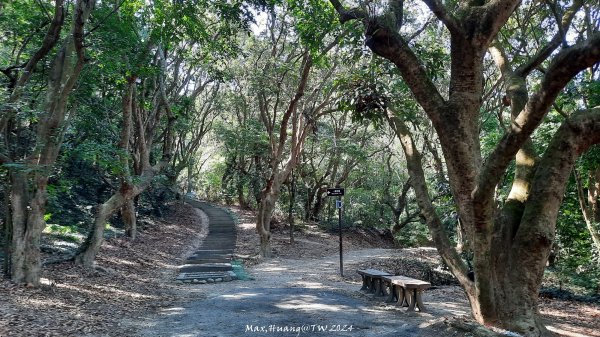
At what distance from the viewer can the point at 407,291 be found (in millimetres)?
8555

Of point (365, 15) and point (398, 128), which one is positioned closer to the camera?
point (365, 15)

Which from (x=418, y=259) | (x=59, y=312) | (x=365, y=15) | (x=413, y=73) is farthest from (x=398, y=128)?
(x=418, y=259)

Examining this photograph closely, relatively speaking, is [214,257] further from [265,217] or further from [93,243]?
[93,243]

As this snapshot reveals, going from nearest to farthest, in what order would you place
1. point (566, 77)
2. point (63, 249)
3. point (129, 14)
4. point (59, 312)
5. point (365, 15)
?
point (566, 77) → point (365, 15) → point (59, 312) → point (129, 14) → point (63, 249)

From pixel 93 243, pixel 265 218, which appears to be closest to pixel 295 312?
pixel 93 243

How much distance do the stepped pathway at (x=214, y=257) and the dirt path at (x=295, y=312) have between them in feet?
3.08

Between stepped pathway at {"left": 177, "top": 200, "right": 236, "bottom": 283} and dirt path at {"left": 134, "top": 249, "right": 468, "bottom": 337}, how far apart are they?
3.08 feet

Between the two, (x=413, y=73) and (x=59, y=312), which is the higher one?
(x=413, y=73)

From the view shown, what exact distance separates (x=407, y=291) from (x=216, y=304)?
11.7 feet

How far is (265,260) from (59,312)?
392 inches

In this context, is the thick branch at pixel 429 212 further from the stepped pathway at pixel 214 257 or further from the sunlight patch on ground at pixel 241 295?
the stepped pathway at pixel 214 257

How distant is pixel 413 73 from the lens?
607cm

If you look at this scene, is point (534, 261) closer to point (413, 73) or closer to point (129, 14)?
point (413, 73)

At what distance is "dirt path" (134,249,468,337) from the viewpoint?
21.5ft
